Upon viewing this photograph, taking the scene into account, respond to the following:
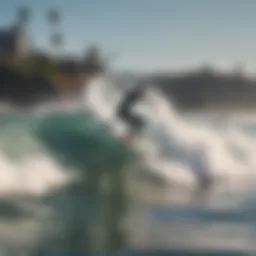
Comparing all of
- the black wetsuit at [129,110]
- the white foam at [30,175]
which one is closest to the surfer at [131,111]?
the black wetsuit at [129,110]

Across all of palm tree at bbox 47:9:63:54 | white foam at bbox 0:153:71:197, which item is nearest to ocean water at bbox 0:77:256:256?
white foam at bbox 0:153:71:197

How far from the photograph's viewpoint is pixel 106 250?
1.00m

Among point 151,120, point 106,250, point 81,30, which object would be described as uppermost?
point 81,30

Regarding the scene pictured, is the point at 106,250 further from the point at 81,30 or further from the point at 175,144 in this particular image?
the point at 81,30

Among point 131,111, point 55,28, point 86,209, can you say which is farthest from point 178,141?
point 55,28

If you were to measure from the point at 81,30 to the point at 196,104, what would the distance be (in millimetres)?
256

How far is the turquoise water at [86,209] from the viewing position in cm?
100

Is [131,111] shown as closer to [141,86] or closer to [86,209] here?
[141,86]

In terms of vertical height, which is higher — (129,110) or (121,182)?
(129,110)

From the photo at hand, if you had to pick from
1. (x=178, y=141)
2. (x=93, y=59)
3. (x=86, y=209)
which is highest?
(x=93, y=59)

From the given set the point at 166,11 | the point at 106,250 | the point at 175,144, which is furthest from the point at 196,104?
the point at 106,250

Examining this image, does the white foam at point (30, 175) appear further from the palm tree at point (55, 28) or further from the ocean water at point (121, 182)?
the palm tree at point (55, 28)

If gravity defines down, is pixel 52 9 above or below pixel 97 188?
above

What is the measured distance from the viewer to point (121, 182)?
1.02 metres
